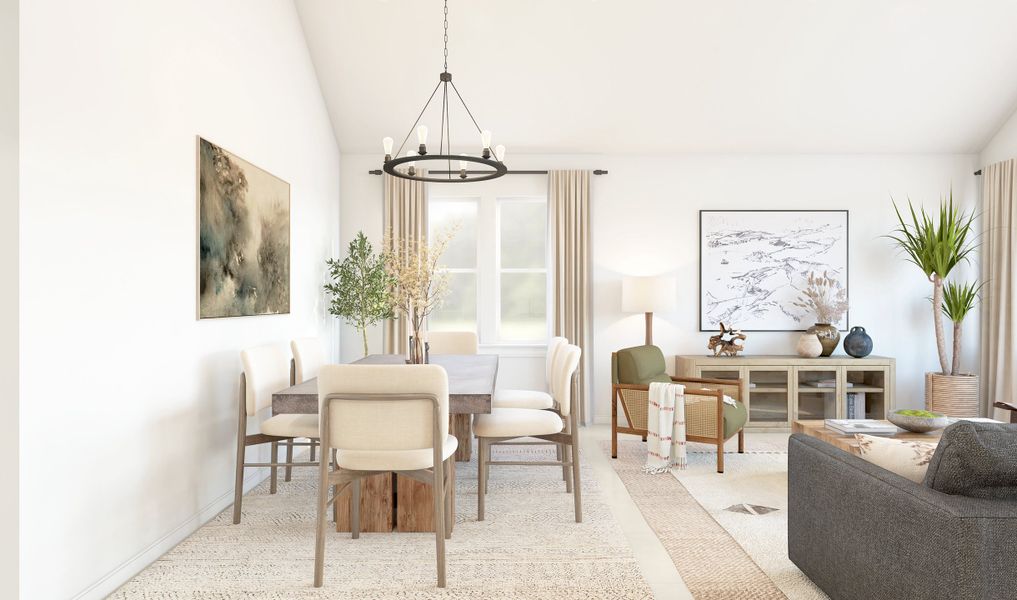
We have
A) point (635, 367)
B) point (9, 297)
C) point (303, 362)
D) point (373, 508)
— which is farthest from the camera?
point (635, 367)

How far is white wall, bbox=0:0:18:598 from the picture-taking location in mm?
2016

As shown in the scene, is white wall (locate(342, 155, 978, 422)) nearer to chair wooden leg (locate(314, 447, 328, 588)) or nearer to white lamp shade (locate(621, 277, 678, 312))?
white lamp shade (locate(621, 277, 678, 312))

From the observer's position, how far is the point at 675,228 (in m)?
6.05

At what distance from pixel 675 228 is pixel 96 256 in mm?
4888

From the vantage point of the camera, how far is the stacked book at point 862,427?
12.0 ft

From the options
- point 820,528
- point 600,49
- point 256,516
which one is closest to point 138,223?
point 256,516

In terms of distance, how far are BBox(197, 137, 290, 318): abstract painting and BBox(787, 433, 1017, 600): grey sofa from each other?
296 centimetres

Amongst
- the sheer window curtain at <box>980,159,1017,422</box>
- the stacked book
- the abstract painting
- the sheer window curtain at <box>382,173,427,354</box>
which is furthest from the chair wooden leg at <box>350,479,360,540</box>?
the sheer window curtain at <box>980,159,1017,422</box>

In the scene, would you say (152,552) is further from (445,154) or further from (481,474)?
(445,154)

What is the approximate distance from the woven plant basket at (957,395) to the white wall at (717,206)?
0.57 m

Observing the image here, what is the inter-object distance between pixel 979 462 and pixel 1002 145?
5.42m

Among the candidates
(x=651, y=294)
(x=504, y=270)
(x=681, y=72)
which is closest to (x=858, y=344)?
(x=651, y=294)

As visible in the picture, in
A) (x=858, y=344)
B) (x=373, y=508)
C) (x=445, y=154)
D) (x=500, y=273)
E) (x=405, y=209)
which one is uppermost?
(x=445, y=154)

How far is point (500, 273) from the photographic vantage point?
6172 mm
